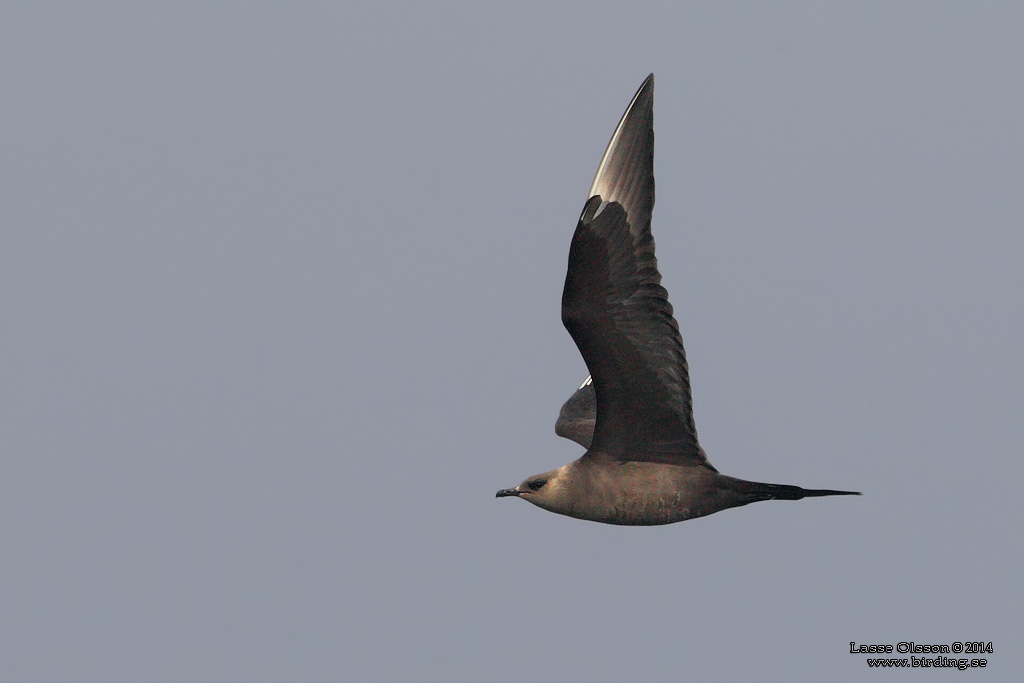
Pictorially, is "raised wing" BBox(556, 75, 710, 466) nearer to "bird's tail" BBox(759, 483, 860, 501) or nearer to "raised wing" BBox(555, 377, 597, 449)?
"bird's tail" BBox(759, 483, 860, 501)

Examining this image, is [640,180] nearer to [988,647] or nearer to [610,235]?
[610,235]

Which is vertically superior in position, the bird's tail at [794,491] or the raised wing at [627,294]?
the raised wing at [627,294]

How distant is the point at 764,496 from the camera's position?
12.1m

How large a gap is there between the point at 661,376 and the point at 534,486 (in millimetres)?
1827

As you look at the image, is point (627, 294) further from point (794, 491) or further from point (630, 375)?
point (794, 491)

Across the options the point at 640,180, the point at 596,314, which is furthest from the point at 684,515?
the point at 640,180

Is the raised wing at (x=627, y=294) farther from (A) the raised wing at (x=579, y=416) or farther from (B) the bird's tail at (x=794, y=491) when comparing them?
(A) the raised wing at (x=579, y=416)

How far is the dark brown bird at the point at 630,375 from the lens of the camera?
11297 millimetres

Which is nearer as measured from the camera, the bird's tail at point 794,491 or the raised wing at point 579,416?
the bird's tail at point 794,491

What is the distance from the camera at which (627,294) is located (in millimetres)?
11344

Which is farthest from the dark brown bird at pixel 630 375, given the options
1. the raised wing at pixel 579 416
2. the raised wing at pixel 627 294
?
the raised wing at pixel 579 416

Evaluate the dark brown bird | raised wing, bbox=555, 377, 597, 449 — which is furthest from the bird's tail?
raised wing, bbox=555, 377, 597, 449

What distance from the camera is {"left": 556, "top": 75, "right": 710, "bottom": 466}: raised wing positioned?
11258 mm

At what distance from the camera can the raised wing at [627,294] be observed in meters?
11.3
